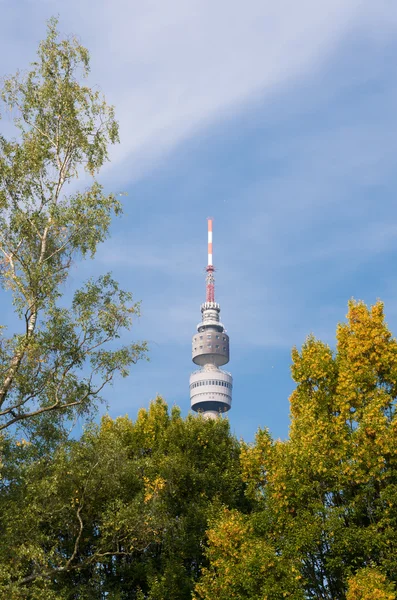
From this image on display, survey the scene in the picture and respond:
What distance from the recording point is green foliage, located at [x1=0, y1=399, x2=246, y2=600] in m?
25.1

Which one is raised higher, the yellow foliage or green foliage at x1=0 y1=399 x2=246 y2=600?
green foliage at x1=0 y1=399 x2=246 y2=600

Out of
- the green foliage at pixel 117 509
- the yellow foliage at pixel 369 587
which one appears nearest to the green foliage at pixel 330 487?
the yellow foliage at pixel 369 587

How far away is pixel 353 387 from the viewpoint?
27.4 meters

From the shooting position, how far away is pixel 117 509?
28594mm

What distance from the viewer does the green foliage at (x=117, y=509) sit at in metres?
25.1

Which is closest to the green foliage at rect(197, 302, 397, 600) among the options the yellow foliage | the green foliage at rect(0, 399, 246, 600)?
the yellow foliage

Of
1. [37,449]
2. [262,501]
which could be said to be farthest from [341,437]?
[37,449]

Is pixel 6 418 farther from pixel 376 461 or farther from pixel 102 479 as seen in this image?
pixel 376 461

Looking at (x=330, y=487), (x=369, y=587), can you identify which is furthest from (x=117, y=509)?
(x=369, y=587)

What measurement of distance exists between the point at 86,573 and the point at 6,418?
9174 mm

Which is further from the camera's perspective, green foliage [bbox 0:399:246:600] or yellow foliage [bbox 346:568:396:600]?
green foliage [bbox 0:399:246:600]

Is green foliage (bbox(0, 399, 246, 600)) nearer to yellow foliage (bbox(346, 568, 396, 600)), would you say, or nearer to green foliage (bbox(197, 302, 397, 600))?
green foliage (bbox(197, 302, 397, 600))

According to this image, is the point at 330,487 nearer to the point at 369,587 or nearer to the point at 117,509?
the point at 369,587

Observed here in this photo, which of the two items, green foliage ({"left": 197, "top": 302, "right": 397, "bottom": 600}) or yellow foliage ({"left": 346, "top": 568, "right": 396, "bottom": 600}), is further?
green foliage ({"left": 197, "top": 302, "right": 397, "bottom": 600})
